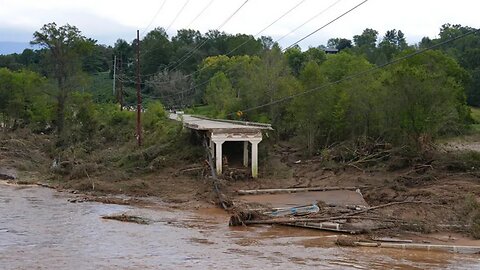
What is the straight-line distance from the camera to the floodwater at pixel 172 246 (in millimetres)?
17188

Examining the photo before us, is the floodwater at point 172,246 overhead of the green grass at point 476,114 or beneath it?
beneath

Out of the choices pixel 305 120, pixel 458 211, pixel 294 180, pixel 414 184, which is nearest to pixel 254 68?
pixel 305 120

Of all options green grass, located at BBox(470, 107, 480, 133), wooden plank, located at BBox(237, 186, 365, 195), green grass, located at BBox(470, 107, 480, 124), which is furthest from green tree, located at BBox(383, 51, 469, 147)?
green grass, located at BBox(470, 107, 480, 124)

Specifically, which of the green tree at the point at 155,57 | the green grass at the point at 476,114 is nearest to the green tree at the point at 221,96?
the green grass at the point at 476,114

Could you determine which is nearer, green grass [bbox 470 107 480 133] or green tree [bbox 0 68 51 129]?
green grass [bbox 470 107 480 133]

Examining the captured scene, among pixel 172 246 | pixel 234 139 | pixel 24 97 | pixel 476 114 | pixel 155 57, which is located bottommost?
pixel 172 246

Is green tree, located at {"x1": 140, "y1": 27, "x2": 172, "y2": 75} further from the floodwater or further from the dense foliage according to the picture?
the floodwater

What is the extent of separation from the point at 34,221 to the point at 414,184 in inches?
704

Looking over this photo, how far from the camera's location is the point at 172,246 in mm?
19656

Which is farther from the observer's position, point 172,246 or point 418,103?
point 418,103

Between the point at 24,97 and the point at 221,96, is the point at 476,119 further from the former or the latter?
the point at 24,97

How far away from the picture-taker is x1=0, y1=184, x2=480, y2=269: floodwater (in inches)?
677

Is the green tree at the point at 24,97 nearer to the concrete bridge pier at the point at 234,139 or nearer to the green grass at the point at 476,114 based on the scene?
the concrete bridge pier at the point at 234,139

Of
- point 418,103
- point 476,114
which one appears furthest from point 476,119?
point 418,103
